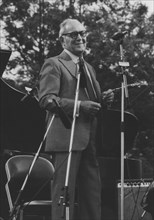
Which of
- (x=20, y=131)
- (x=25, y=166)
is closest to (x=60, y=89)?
(x=25, y=166)

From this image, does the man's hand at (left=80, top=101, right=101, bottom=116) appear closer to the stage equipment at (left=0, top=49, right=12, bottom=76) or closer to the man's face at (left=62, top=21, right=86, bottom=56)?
the man's face at (left=62, top=21, right=86, bottom=56)

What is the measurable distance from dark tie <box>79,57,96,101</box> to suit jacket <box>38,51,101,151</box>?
38 mm

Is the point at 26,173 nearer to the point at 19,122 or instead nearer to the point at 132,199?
the point at 132,199

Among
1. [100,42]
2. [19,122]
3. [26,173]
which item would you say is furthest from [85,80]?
[100,42]

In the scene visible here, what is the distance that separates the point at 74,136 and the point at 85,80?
36 centimetres

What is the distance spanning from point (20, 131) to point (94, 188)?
208cm

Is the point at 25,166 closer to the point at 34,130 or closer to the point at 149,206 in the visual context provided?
the point at 149,206

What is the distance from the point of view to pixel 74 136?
264cm

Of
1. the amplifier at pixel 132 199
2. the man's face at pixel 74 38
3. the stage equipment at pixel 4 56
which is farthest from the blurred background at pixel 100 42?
the man's face at pixel 74 38

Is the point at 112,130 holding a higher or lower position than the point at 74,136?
higher

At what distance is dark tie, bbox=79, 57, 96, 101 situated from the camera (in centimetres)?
255

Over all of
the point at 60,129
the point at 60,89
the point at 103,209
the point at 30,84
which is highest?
the point at 30,84

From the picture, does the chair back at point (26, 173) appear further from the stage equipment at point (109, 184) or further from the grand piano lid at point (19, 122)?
the stage equipment at point (109, 184)

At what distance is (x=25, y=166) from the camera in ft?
9.66
